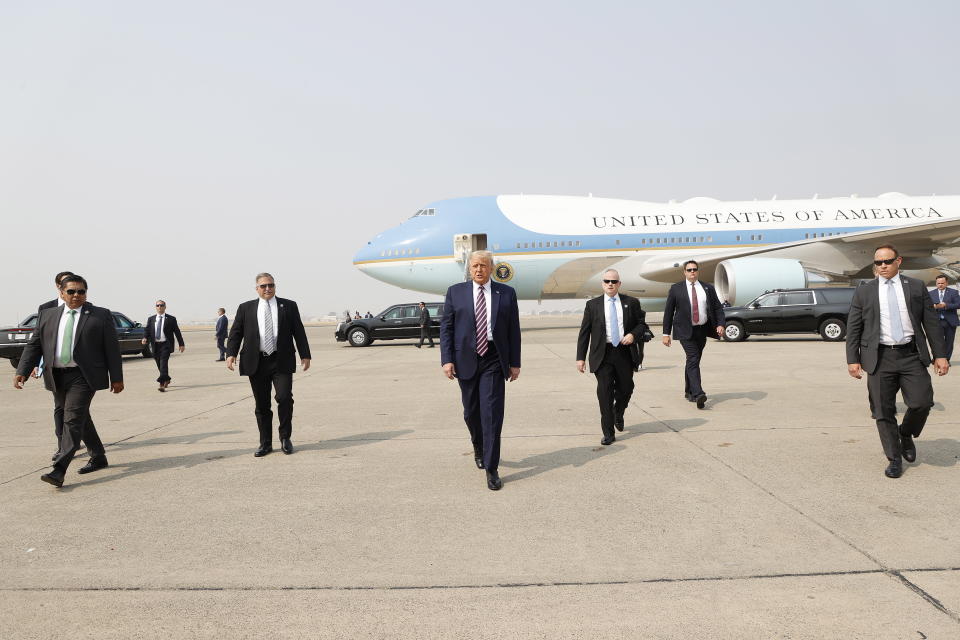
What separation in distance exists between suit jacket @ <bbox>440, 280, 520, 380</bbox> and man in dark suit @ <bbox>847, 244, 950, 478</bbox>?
2404 mm

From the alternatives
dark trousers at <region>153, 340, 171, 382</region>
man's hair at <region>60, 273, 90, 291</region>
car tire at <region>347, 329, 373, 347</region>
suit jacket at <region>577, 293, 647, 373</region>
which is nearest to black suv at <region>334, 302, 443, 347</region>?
car tire at <region>347, 329, 373, 347</region>

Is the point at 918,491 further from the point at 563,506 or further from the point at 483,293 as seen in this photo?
the point at 483,293

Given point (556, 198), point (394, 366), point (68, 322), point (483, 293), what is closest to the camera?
point (483, 293)

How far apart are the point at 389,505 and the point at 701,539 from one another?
6.21 feet

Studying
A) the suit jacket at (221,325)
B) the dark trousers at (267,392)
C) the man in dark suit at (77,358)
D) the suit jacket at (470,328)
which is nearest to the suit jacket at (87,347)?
the man in dark suit at (77,358)

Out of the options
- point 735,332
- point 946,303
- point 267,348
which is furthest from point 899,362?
point 735,332

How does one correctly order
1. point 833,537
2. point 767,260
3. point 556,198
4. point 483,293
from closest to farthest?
point 833,537 < point 483,293 < point 767,260 < point 556,198

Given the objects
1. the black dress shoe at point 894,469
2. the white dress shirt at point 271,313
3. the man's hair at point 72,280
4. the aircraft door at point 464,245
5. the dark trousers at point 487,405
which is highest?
the aircraft door at point 464,245

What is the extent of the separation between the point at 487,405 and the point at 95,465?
10.9ft

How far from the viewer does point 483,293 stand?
5.17 metres

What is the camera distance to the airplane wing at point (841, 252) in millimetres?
21391

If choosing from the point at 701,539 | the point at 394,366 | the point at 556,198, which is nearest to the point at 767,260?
the point at 556,198

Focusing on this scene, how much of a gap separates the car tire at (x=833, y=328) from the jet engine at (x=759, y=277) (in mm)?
2780

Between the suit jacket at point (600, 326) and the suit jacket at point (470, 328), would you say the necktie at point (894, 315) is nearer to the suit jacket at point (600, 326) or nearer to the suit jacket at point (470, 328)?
the suit jacket at point (600, 326)
